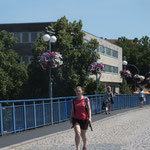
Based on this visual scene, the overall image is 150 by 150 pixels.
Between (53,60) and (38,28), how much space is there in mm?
31355

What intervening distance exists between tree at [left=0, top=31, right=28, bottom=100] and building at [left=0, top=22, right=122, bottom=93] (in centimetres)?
1112

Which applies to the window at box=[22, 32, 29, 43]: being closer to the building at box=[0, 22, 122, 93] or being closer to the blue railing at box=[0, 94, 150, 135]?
the building at box=[0, 22, 122, 93]

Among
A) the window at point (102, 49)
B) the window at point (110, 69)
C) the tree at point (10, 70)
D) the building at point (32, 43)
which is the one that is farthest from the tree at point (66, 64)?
the window at point (110, 69)

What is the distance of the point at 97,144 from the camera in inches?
399

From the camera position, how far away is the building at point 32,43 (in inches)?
1932

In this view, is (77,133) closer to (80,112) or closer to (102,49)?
(80,112)

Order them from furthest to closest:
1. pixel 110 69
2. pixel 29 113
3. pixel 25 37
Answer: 1. pixel 110 69
2. pixel 25 37
3. pixel 29 113

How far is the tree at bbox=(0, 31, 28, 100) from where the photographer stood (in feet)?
115

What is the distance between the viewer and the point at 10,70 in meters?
36.4

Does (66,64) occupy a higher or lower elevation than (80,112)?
higher

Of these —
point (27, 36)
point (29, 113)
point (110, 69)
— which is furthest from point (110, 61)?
point (29, 113)

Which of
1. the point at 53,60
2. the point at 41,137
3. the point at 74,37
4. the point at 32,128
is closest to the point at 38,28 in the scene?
the point at 74,37

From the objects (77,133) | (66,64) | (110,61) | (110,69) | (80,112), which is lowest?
(77,133)

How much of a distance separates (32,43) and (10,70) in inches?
536
